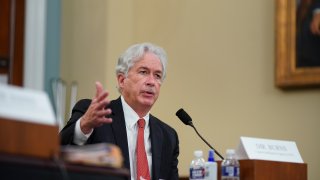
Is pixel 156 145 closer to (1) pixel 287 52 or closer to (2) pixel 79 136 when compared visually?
(2) pixel 79 136

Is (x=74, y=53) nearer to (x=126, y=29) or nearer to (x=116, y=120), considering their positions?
(x=126, y=29)

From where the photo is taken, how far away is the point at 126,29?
19.5 ft

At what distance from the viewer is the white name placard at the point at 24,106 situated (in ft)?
6.38

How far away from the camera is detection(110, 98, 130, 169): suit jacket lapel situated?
376cm

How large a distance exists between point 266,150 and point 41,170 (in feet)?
6.57

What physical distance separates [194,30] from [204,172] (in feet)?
7.59

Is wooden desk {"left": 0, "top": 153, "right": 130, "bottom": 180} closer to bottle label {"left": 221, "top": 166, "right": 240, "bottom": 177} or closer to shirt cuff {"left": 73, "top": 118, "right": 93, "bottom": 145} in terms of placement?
shirt cuff {"left": 73, "top": 118, "right": 93, "bottom": 145}

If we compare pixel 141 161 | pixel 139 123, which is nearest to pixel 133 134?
pixel 139 123

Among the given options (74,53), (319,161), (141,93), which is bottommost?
(319,161)

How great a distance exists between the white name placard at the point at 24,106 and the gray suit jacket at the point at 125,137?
1449 mm

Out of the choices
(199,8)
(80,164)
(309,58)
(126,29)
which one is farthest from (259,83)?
(80,164)

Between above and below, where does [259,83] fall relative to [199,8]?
below

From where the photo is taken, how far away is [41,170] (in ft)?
6.68

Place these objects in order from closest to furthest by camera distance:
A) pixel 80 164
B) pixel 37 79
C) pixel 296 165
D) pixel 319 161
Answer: pixel 80 164 < pixel 296 165 < pixel 319 161 < pixel 37 79
